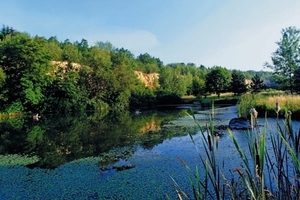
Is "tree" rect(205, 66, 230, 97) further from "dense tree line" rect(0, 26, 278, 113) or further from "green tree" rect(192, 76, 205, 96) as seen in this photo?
"green tree" rect(192, 76, 205, 96)

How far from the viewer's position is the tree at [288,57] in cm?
2873

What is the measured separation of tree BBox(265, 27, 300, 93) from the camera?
2873 cm

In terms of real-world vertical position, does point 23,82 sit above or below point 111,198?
above

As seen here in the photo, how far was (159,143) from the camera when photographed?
12.2 metres

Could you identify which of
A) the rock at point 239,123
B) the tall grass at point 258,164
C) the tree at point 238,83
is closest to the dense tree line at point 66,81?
the tree at point 238,83

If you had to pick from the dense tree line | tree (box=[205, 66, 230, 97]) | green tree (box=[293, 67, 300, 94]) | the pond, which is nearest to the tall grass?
the pond

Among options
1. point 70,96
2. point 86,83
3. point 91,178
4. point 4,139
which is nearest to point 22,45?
point 70,96

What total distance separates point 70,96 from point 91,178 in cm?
3164

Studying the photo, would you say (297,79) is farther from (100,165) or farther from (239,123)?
(100,165)

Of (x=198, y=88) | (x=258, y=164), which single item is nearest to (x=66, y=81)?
(x=198, y=88)

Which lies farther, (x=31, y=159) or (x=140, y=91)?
(x=140, y=91)

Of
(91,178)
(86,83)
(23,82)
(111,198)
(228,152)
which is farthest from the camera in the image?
(86,83)

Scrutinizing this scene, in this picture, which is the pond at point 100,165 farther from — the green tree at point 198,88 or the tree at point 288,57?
the green tree at point 198,88

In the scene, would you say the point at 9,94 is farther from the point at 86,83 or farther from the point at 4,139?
the point at 4,139
